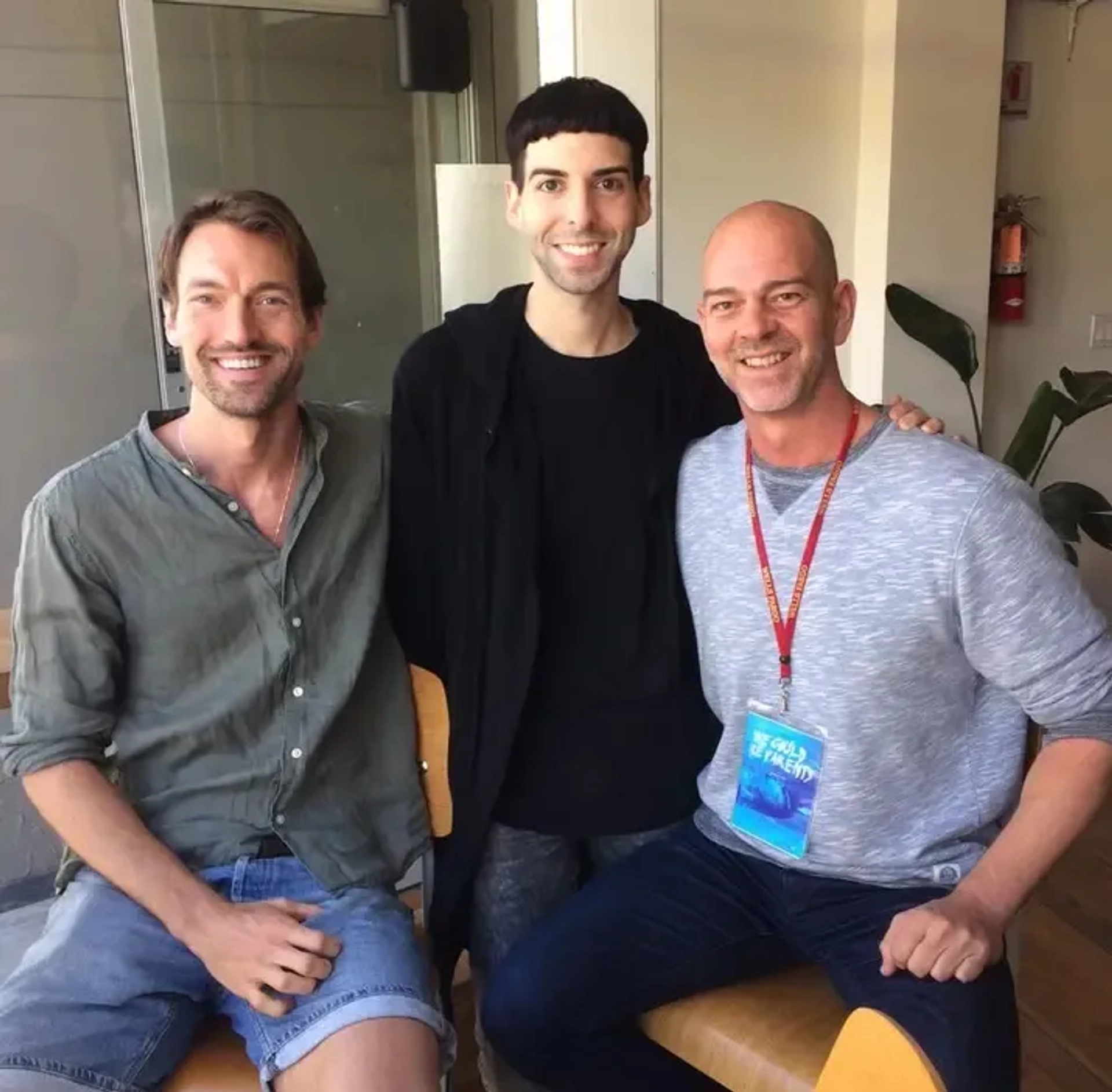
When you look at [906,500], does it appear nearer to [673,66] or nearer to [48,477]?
[673,66]

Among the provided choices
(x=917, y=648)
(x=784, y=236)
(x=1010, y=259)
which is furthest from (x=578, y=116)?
(x=1010, y=259)

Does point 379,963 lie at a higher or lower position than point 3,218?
lower

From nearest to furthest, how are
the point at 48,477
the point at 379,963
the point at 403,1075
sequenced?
the point at 403,1075 < the point at 379,963 < the point at 48,477

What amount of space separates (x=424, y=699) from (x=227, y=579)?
1.04 feet

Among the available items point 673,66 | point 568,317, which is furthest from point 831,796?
point 673,66

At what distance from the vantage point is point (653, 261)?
10.9ft

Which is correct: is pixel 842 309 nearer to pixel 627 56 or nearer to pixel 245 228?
pixel 245 228

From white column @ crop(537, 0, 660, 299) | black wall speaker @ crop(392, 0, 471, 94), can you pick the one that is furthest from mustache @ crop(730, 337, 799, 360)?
black wall speaker @ crop(392, 0, 471, 94)

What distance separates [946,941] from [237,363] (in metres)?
1.07

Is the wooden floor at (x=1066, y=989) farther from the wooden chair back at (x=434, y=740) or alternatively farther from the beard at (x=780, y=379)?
the beard at (x=780, y=379)

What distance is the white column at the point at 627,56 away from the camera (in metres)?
3.22

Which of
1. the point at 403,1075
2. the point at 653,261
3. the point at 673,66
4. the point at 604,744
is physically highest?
the point at 673,66

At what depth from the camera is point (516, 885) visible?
1.70 meters

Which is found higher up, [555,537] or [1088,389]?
[555,537]
